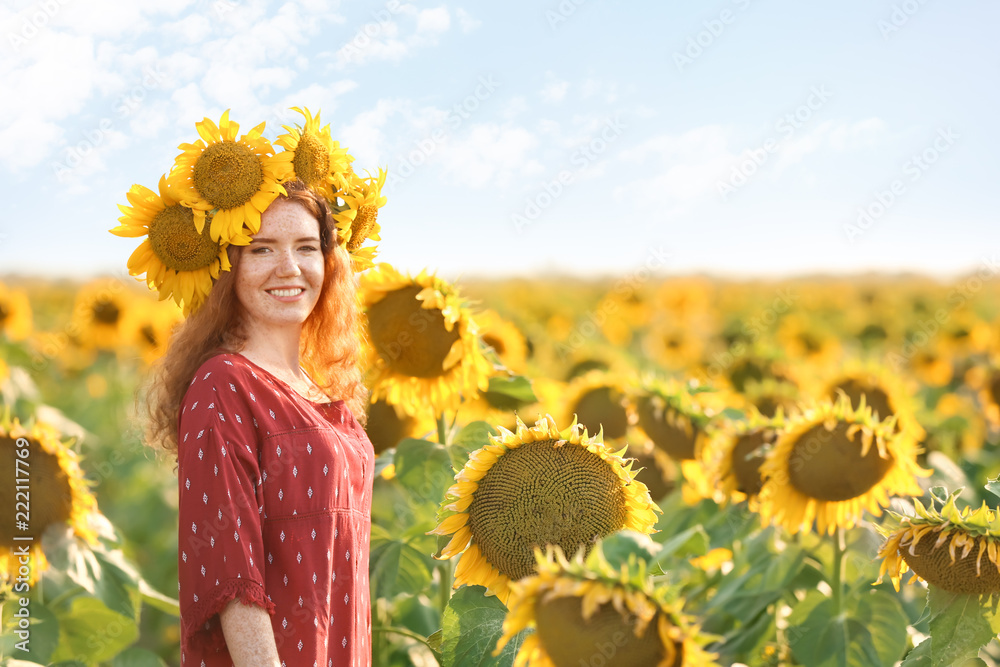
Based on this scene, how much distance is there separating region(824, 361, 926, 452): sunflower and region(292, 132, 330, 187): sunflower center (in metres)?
2.49

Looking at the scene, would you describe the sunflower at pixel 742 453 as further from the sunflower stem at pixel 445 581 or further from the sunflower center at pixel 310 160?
the sunflower center at pixel 310 160

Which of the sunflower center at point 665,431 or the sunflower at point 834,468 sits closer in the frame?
the sunflower at point 834,468

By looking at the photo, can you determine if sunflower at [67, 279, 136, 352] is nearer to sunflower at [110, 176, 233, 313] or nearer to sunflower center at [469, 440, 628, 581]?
sunflower at [110, 176, 233, 313]

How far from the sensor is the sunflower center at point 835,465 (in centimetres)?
291

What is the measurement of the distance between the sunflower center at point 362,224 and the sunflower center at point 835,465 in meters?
1.60

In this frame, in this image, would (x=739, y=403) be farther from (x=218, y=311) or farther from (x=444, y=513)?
(x=218, y=311)

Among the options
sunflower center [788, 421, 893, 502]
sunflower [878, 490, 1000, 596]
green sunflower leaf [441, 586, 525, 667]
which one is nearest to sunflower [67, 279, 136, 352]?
green sunflower leaf [441, 586, 525, 667]

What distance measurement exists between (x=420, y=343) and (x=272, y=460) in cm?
79

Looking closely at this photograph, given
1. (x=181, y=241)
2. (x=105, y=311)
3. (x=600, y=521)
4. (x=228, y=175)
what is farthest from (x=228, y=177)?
(x=105, y=311)

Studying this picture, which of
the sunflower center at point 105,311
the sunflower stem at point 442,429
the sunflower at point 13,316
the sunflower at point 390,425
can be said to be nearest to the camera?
the sunflower stem at point 442,429

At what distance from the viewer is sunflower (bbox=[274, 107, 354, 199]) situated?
96.1 inches

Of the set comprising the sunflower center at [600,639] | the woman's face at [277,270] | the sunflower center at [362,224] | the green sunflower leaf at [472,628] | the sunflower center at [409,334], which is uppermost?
the sunflower center at [362,224]

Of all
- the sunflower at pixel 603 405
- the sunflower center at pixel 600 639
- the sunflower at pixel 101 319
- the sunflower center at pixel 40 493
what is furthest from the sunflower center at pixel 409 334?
the sunflower at pixel 101 319

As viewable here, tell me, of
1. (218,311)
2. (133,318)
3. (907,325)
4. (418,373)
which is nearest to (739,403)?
(418,373)
